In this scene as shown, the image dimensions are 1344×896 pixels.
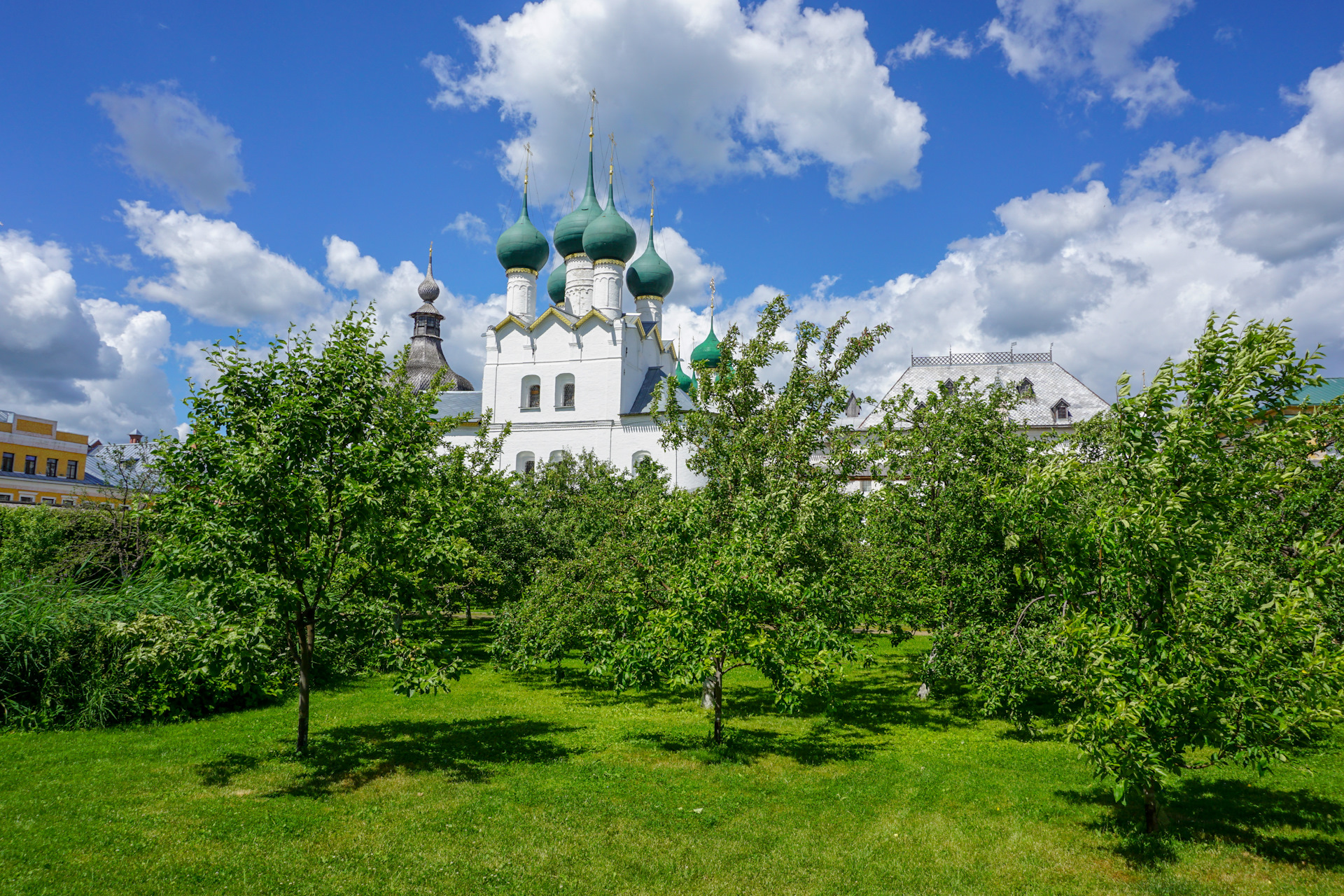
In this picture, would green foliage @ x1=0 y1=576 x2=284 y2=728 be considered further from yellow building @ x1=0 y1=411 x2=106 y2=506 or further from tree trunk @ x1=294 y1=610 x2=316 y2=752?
yellow building @ x1=0 y1=411 x2=106 y2=506

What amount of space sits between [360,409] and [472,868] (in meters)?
5.68

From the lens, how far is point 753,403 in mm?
13961

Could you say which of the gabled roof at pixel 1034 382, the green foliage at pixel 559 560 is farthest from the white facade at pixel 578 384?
the green foliage at pixel 559 560

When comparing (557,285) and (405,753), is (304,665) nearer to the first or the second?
(405,753)

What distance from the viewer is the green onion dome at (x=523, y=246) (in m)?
45.0

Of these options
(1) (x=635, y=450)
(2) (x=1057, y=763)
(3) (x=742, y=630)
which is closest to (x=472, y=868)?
(3) (x=742, y=630)

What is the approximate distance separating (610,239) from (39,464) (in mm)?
37763

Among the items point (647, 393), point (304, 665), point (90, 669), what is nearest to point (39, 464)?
point (647, 393)

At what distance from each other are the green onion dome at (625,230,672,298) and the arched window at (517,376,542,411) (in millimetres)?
7693

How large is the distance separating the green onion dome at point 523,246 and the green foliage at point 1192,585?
133ft

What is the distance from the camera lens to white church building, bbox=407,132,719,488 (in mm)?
41094

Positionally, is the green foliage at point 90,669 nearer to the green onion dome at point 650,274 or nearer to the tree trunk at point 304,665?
the tree trunk at point 304,665

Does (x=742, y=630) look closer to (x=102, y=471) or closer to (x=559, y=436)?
(x=102, y=471)

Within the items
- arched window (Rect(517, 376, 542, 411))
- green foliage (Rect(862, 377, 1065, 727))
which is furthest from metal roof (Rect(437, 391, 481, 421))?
green foliage (Rect(862, 377, 1065, 727))
